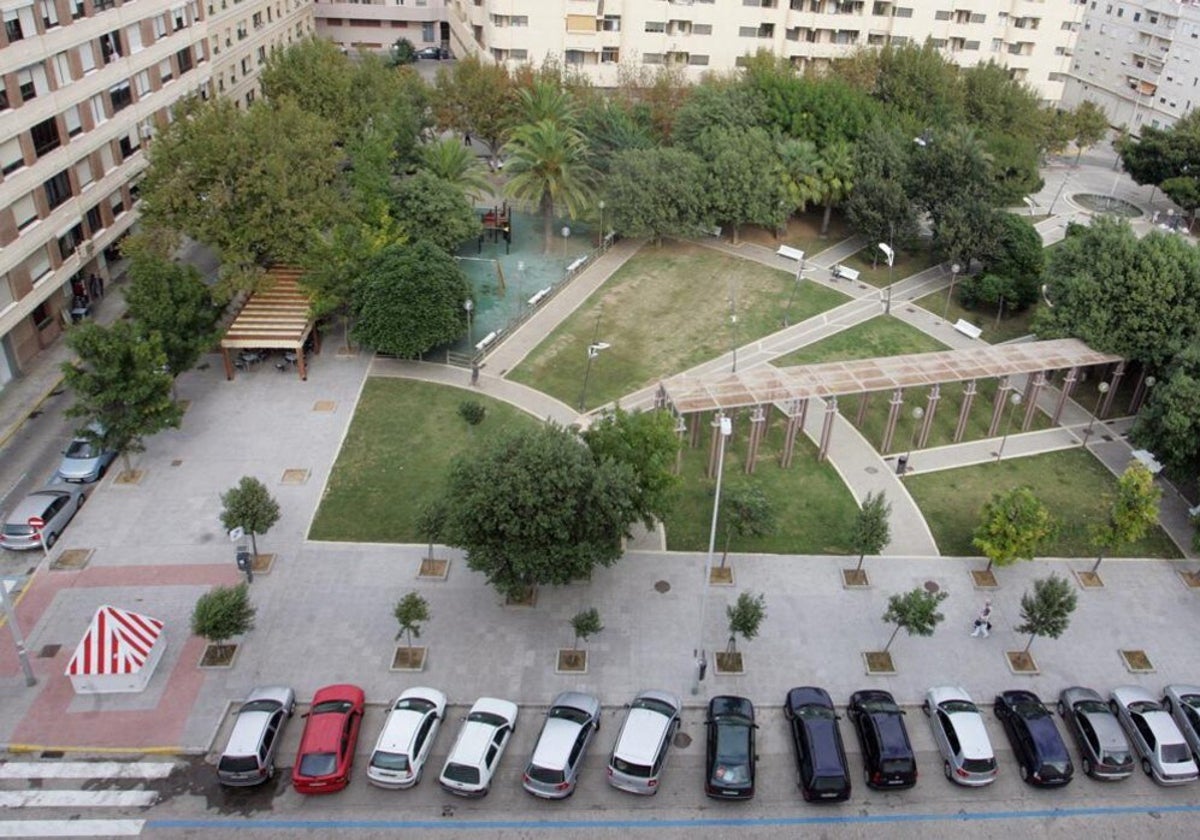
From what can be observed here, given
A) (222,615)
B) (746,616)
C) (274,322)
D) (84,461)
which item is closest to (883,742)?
(746,616)

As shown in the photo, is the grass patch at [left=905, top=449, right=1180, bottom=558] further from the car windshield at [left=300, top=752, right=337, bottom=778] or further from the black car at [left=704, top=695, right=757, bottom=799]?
the car windshield at [left=300, top=752, right=337, bottom=778]

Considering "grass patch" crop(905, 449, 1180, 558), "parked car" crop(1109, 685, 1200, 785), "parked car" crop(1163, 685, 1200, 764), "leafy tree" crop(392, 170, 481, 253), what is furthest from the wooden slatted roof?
"leafy tree" crop(392, 170, 481, 253)

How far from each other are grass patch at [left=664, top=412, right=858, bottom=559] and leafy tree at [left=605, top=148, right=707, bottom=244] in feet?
59.1

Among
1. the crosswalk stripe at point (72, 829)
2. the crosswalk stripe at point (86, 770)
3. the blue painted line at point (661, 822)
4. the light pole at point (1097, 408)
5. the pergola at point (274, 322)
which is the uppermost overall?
the pergola at point (274, 322)

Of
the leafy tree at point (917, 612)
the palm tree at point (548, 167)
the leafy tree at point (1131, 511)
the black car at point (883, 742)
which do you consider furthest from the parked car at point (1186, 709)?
the palm tree at point (548, 167)

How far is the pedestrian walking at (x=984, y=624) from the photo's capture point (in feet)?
100

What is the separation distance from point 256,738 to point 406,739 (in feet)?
13.2

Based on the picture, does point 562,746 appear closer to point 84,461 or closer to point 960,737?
point 960,737

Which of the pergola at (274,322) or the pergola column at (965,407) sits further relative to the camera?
the pergola at (274,322)

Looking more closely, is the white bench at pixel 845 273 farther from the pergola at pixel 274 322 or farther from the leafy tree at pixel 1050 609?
the pergola at pixel 274 322

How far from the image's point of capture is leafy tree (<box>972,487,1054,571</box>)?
104 feet

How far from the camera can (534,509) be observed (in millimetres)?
28109

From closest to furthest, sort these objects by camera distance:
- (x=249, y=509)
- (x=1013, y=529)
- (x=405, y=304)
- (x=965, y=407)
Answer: (x=249, y=509), (x=1013, y=529), (x=965, y=407), (x=405, y=304)

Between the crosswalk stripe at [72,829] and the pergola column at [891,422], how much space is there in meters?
30.4
